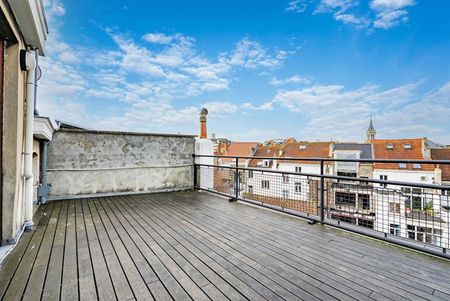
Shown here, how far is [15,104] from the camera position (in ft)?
6.60

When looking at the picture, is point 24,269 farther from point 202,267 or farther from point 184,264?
point 202,267

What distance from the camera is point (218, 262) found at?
5.74 ft

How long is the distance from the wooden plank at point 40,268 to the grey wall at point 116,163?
6.08ft

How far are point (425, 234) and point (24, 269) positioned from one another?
3352 mm

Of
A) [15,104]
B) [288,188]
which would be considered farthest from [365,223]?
[15,104]

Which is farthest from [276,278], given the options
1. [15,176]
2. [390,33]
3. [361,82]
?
[361,82]

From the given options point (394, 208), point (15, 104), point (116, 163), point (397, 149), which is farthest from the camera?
point (397, 149)

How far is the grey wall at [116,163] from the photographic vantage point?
164 inches

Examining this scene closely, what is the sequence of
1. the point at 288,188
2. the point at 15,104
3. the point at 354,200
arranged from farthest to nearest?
the point at 288,188 < the point at 354,200 < the point at 15,104

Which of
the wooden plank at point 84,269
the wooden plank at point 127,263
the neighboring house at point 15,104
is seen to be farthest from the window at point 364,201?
the neighboring house at point 15,104

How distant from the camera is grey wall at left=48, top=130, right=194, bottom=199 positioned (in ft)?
13.7

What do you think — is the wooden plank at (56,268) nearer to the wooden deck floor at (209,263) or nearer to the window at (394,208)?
the wooden deck floor at (209,263)

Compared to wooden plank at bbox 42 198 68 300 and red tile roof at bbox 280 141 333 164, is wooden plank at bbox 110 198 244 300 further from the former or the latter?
red tile roof at bbox 280 141 333 164

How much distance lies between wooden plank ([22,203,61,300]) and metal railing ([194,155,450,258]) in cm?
278
